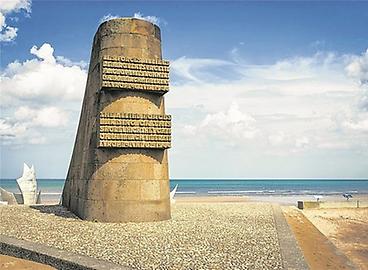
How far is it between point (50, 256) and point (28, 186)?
894 inches

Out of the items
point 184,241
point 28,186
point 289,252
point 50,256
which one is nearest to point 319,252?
point 289,252

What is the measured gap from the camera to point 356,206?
30.0 metres

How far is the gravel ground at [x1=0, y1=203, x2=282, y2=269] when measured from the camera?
27.3 feet

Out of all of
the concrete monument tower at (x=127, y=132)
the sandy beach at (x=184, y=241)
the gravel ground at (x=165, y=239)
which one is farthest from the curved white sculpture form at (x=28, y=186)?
the concrete monument tower at (x=127, y=132)

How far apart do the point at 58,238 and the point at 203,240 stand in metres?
3.85

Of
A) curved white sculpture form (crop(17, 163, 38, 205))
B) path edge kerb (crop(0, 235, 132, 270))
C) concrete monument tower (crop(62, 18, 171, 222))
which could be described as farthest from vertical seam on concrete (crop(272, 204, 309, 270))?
curved white sculpture form (crop(17, 163, 38, 205))

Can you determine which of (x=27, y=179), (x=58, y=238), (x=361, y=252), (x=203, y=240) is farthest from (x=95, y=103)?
(x=27, y=179)

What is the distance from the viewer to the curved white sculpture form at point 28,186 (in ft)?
95.6

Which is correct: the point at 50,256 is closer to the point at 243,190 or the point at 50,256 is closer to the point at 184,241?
the point at 184,241

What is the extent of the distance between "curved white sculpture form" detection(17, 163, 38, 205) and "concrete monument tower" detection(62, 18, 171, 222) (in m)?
15.2

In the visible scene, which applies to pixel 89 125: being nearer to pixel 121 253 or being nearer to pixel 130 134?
pixel 130 134

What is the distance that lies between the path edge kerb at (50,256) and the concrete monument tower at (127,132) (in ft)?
14.8

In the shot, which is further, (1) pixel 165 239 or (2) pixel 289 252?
(1) pixel 165 239

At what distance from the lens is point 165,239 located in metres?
10.7
